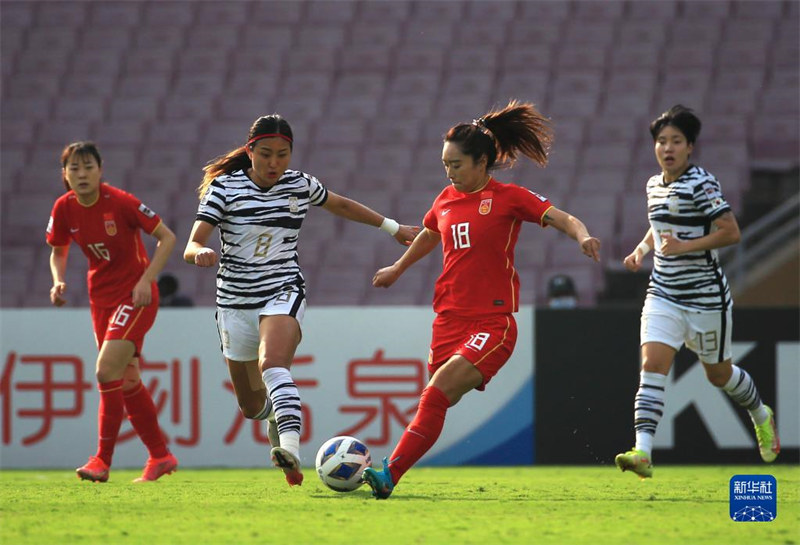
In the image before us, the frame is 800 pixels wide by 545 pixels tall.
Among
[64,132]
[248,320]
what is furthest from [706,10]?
[248,320]

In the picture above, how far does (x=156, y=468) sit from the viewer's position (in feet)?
25.5

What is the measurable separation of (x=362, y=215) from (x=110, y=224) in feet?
5.35

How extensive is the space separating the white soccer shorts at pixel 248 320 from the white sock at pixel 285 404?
1.13 ft

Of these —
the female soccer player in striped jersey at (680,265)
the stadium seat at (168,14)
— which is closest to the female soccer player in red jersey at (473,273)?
the female soccer player in striped jersey at (680,265)

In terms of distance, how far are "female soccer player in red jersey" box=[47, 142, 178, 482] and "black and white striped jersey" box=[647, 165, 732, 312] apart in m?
2.89

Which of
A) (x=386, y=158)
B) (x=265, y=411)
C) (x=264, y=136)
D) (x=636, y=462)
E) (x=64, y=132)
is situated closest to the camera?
(x=264, y=136)

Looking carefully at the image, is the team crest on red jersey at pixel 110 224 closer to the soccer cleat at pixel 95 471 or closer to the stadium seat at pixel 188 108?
the soccer cleat at pixel 95 471

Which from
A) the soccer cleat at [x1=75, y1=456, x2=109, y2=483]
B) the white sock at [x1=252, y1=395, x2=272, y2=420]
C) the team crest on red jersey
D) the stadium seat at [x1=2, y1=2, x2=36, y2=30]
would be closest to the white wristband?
the white sock at [x1=252, y1=395, x2=272, y2=420]

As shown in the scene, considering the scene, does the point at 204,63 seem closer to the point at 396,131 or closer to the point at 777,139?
the point at 396,131

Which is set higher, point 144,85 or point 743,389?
point 144,85

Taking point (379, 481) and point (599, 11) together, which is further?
point (599, 11)

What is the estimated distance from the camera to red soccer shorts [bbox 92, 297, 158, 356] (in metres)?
7.52

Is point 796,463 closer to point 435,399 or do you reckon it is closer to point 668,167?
point 668,167

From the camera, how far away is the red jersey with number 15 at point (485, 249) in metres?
6.25
